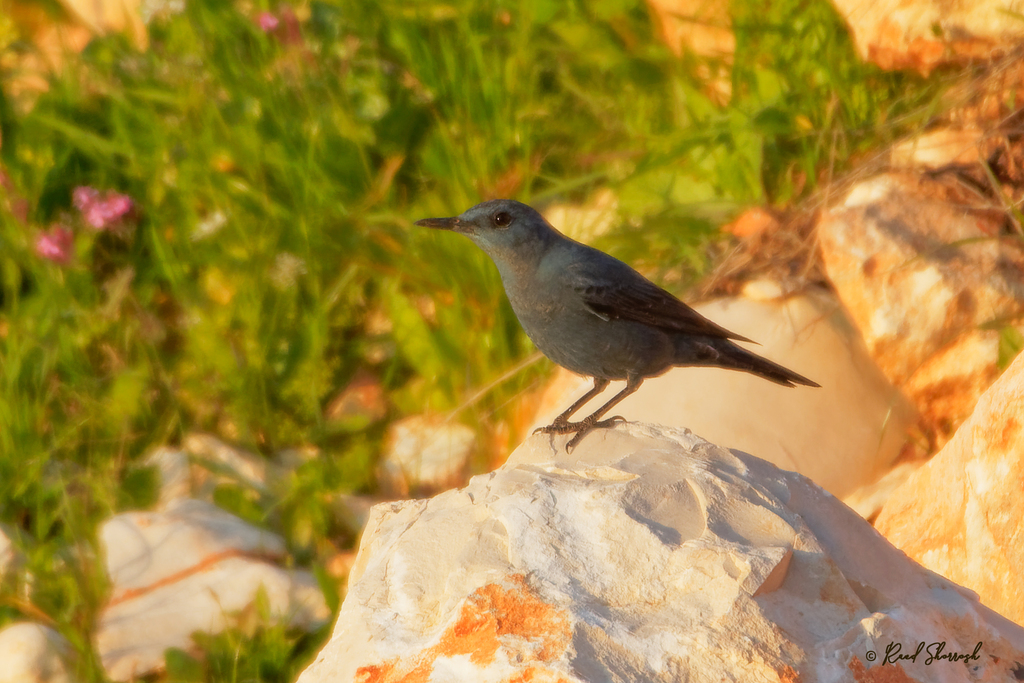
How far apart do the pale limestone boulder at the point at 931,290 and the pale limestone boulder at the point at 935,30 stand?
2.41 feet

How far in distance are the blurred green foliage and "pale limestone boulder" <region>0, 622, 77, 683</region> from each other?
26.3 inches

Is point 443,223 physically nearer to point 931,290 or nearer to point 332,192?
point 332,192

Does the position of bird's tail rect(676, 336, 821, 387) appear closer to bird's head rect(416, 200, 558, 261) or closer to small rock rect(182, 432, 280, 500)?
bird's head rect(416, 200, 558, 261)

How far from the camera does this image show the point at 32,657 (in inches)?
149

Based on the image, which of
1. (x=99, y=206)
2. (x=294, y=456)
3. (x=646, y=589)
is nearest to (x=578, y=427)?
(x=646, y=589)

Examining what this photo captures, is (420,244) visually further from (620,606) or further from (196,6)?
(620,606)

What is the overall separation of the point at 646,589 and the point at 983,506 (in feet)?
4.93

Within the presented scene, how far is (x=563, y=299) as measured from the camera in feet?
11.3

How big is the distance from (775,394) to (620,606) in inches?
92.9

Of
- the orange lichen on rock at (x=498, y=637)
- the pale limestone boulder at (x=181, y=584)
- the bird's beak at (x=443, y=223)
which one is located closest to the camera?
the orange lichen on rock at (x=498, y=637)

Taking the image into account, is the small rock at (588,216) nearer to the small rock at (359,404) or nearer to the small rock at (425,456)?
the small rock at (425,456)

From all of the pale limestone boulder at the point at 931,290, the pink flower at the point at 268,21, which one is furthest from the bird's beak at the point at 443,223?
the pink flower at the point at 268,21

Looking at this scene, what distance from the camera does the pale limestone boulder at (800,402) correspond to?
4.30 meters

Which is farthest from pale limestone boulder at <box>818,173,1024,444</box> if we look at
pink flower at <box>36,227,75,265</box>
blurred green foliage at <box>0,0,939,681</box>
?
pink flower at <box>36,227,75,265</box>
